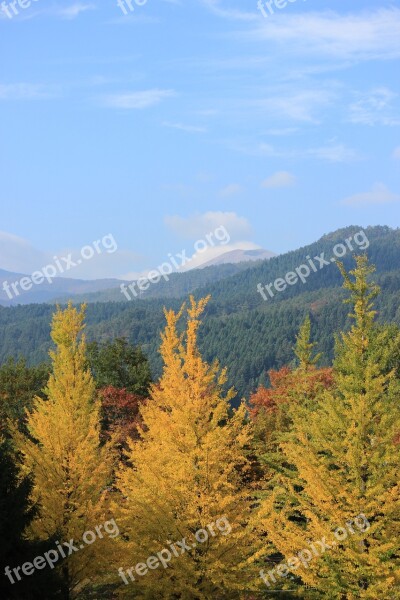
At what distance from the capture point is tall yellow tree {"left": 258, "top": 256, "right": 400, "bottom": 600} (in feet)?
67.9

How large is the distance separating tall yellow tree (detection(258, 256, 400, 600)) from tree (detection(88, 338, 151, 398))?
127ft

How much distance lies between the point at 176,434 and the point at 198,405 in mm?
1205

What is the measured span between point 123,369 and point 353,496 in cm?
4436

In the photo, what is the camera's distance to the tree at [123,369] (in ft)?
203

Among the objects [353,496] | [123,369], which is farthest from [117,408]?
[353,496]

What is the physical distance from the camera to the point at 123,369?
64.1m

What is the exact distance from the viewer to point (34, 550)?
19406 millimetres

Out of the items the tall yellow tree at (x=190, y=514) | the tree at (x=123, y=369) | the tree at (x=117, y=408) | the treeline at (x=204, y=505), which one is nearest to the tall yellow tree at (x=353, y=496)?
the treeline at (x=204, y=505)

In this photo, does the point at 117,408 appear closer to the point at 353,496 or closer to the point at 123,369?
the point at 123,369

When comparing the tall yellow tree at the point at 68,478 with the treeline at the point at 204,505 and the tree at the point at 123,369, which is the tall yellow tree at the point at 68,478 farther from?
the tree at the point at 123,369

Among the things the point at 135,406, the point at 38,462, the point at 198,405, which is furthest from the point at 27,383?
the point at 198,405

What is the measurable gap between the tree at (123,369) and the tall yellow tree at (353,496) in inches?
1524

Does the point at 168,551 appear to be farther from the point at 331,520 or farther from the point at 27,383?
the point at 27,383

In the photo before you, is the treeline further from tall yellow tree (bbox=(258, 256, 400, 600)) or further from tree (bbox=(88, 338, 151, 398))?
tree (bbox=(88, 338, 151, 398))
